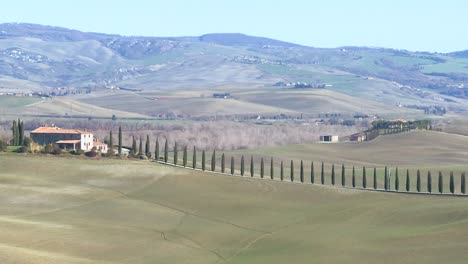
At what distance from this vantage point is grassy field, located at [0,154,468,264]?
3265 inches

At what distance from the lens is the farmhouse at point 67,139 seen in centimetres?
15362

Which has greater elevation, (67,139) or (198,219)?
(67,139)

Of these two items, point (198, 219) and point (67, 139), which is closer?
point (198, 219)

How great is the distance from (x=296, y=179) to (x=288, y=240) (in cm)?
5656

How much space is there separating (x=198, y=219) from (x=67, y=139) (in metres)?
56.3

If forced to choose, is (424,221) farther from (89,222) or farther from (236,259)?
(89,222)

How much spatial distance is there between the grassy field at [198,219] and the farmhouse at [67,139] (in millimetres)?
18312

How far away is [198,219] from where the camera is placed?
105000 millimetres

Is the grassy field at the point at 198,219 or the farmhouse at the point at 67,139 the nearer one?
the grassy field at the point at 198,219

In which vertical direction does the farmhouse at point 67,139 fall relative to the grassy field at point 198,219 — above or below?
above

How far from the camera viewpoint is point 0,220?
95.2 metres

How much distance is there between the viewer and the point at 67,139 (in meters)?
157

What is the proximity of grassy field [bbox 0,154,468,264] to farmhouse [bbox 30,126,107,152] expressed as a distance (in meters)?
18.3

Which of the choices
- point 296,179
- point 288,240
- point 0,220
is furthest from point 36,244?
point 296,179
